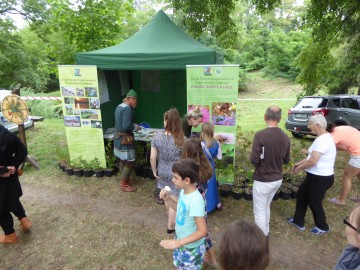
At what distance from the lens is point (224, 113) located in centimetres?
433

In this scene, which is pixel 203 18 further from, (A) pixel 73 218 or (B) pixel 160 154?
(A) pixel 73 218

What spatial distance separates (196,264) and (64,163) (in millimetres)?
4305

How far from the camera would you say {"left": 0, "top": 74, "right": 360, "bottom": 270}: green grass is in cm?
308

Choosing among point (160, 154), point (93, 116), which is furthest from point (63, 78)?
point (160, 154)

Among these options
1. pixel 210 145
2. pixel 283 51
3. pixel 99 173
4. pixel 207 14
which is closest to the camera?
pixel 210 145

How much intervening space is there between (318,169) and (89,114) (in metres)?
4.06

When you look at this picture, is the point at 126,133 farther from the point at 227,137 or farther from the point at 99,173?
the point at 227,137

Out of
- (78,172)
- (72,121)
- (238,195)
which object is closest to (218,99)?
(238,195)

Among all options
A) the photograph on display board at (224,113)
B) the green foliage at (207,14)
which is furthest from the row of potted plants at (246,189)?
the green foliage at (207,14)

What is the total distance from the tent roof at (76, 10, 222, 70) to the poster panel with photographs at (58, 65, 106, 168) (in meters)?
0.28

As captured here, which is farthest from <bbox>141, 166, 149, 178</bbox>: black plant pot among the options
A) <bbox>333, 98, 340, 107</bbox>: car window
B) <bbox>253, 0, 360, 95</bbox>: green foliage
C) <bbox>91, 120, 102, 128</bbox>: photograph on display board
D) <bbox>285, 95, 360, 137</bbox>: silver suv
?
<bbox>333, 98, 340, 107</bbox>: car window

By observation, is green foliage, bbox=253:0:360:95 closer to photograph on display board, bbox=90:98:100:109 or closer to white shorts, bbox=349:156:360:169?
white shorts, bbox=349:156:360:169

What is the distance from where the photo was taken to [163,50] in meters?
4.74

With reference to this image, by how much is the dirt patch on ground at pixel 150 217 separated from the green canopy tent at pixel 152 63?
7.23 ft
